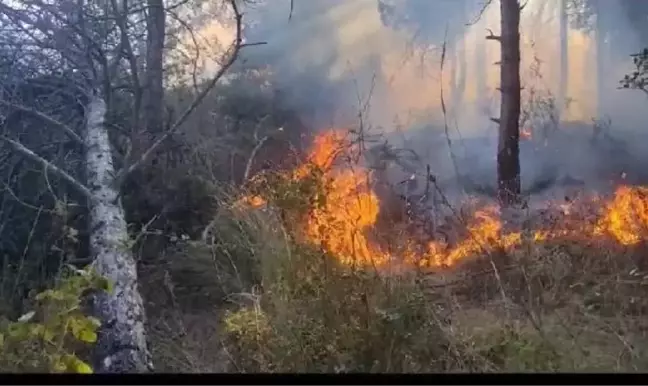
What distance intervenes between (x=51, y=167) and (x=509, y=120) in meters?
0.83

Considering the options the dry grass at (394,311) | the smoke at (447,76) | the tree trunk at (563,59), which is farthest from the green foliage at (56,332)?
the tree trunk at (563,59)

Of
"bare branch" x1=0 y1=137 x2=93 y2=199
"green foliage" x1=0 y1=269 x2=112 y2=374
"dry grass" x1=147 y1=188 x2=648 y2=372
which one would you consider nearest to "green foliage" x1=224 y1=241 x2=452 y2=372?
"dry grass" x1=147 y1=188 x2=648 y2=372

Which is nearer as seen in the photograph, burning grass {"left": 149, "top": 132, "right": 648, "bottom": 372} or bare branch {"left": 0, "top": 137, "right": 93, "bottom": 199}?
burning grass {"left": 149, "top": 132, "right": 648, "bottom": 372}

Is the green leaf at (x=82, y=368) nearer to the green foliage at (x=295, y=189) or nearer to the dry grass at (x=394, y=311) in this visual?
the dry grass at (x=394, y=311)

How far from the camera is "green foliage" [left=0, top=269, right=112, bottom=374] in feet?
A: 4.38

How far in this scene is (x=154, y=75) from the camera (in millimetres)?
1391

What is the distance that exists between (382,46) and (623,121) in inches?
16.9

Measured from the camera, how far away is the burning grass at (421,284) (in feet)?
4.18

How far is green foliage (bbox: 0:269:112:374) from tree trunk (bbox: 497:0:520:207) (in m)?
0.72

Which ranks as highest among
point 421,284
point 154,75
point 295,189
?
point 154,75

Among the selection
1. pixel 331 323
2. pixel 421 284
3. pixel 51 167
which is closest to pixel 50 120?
pixel 51 167

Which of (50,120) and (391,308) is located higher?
(50,120)

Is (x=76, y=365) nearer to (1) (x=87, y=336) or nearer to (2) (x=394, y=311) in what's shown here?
(1) (x=87, y=336)

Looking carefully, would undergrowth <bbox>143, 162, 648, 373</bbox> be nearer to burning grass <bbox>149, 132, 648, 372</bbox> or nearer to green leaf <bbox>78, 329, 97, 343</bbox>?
burning grass <bbox>149, 132, 648, 372</bbox>
